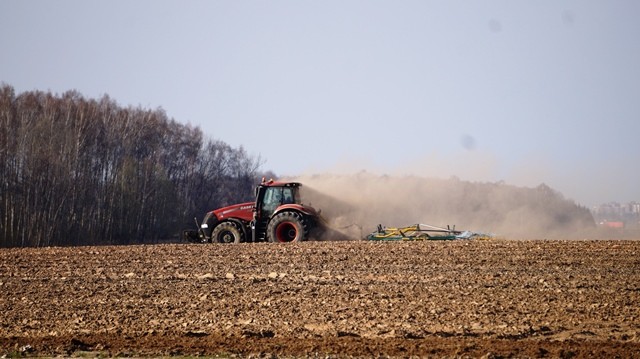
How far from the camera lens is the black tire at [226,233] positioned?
99.9 feet

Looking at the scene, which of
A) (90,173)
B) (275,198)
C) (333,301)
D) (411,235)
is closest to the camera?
(333,301)

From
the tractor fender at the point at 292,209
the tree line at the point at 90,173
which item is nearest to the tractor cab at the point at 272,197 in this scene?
the tractor fender at the point at 292,209

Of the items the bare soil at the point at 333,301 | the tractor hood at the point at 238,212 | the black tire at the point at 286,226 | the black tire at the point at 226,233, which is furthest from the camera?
the tractor hood at the point at 238,212

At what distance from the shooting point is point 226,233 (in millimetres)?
30891

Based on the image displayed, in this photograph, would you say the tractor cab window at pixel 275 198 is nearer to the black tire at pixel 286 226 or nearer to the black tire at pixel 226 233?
the black tire at pixel 286 226

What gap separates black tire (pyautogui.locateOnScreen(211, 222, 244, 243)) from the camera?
30453 millimetres

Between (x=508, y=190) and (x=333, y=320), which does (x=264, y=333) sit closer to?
(x=333, y=320)

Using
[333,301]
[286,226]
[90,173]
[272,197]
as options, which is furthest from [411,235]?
[90,173]

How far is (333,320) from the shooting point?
15.4 metres

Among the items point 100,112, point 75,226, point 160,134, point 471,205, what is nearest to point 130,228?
point 75,226

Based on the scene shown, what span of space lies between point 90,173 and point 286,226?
3362 centimetres

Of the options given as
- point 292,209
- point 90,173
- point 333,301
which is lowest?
point 333,301

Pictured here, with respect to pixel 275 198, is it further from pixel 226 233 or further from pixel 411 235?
pixel 411 235

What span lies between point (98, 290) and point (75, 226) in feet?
118
